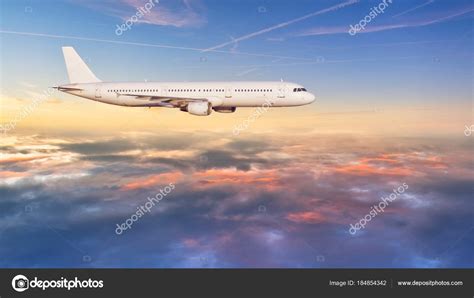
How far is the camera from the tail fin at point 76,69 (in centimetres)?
4306

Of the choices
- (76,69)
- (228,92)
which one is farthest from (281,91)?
(76,69)

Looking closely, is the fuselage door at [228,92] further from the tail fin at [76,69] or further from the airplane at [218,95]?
the tail fin at [76,69]

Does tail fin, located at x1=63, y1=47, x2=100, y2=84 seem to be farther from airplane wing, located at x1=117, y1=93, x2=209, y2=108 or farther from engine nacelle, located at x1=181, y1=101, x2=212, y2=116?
engine nacelle, located at x1=181, y1=101, x2=212, y2=116

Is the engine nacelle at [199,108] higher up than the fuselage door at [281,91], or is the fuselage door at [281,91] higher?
the fuselage door at [281,91]

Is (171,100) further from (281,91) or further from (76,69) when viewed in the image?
(76,69)

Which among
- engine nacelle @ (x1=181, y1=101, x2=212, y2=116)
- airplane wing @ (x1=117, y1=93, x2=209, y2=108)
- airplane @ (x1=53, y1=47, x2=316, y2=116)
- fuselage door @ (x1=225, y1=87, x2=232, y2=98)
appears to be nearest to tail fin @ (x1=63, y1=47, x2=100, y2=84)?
airplane @ (x1=53, y1=47, x2=316, y2=116)

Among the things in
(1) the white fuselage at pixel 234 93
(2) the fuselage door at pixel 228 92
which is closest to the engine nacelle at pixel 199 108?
(1) the white fuselage at pixel 234 93

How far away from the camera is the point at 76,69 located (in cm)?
4328

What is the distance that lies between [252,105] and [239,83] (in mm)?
2278

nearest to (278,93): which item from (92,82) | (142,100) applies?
(142,100)

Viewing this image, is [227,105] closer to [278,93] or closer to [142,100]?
[278,93]

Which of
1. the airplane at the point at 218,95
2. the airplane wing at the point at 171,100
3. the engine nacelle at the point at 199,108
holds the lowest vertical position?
the engine nacelle at the point at 199,108

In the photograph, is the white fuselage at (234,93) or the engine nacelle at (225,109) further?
the engine nacelle at (225,109)

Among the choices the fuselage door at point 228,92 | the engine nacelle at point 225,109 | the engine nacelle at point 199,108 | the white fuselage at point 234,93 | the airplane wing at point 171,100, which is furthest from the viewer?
the engine nacelle at point 225,109
